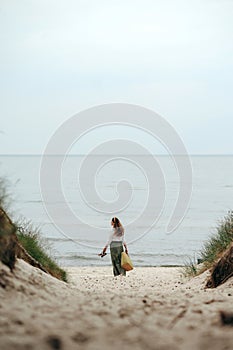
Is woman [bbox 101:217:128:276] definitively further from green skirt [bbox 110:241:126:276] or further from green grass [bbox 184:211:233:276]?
green grass [bbox 184:211:233:276]

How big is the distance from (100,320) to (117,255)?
970 cm

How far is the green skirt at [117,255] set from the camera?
1378 centimetres

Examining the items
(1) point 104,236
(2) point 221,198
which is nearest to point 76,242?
(1) point 104,236

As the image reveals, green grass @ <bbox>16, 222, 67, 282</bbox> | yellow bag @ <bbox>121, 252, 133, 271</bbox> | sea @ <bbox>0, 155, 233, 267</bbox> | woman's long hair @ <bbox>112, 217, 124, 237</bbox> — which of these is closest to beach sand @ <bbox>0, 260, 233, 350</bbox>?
sea @ <bbox>0, 155, 233, 267</bbox>

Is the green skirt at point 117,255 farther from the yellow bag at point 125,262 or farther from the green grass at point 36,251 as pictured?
the green grass at point 36,251

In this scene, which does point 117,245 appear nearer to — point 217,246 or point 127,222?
point 217,246

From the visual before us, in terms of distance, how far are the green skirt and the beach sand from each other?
8373 mm

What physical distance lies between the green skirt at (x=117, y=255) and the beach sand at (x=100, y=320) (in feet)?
27.5

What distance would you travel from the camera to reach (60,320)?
13.4 ft

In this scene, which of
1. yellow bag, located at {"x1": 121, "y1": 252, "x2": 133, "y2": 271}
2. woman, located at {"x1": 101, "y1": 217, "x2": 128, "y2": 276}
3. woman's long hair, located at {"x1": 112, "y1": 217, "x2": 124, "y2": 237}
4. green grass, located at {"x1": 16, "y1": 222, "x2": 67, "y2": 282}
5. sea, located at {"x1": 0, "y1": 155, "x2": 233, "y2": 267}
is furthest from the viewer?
sea, located at {"x1": 0, "y1": 155, "x2": 233, "y2": 267}

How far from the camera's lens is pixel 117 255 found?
45.5ft

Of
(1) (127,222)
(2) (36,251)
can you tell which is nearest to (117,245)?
(2) (36,251)

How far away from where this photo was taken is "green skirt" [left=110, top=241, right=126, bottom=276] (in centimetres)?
1378

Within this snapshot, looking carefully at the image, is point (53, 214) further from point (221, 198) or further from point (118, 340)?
point (118, 340)
